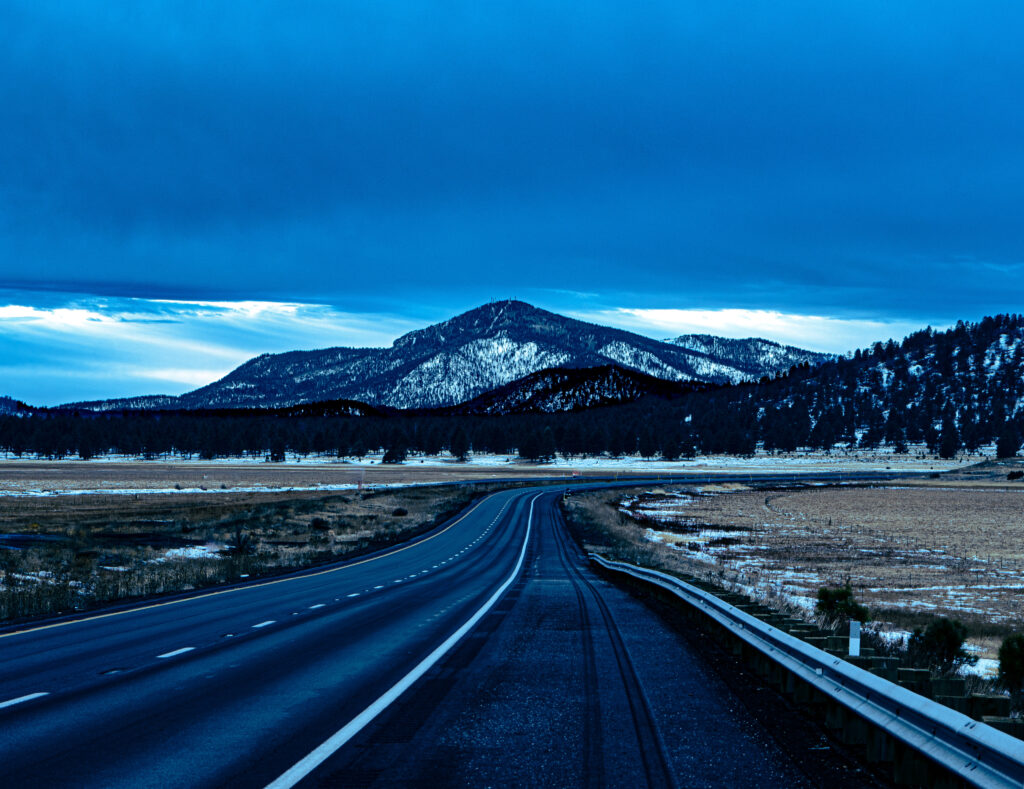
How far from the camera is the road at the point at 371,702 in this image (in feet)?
20.0

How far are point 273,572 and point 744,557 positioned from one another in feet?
64.8

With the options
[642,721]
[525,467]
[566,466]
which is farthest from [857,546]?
[525,467]

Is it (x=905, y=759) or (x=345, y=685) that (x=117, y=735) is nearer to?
(x=345, y=685)

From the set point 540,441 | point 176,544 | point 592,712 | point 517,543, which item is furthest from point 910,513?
point 540,441

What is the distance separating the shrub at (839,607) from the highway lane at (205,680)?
21.2 feet

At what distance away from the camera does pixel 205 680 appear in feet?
30.8

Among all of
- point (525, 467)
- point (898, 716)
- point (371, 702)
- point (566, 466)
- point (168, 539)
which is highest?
point (898, 716)

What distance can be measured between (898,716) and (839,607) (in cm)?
1028

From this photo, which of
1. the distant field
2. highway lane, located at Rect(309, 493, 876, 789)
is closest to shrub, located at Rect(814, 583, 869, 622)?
highway lane, located at Rect(309, 493, 876, 789)

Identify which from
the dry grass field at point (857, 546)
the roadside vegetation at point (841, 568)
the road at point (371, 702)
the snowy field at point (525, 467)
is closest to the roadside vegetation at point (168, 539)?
the road at point (371, 702)

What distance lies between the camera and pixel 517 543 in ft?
126

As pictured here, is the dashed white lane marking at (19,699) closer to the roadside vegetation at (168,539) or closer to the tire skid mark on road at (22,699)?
the tire skid mark on road at (22,699)

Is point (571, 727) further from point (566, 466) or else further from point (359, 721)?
point (566, 466)

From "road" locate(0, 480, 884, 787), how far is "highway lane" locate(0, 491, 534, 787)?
3 centimetres
